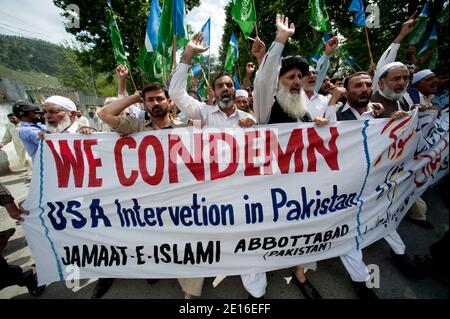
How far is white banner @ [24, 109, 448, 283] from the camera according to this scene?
2252 millimetres

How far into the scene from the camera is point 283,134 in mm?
2301

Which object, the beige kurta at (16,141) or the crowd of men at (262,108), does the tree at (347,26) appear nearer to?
the crowd of men at (262,108)

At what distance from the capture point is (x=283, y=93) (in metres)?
2.43

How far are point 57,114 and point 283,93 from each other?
97.5 inches

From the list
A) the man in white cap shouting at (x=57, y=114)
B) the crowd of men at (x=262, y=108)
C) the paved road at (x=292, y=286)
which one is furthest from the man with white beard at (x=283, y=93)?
the man in white cap shouting at (x=57, y=114)

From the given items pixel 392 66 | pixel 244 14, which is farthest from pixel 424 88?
pixel 244 14

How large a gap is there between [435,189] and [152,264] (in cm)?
447

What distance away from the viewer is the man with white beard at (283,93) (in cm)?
218

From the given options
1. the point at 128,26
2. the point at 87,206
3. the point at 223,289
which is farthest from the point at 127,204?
the point at 128,26

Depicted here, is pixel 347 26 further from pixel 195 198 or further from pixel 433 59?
pixel 195 198

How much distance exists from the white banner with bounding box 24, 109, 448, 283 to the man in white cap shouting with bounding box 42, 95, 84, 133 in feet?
1.53

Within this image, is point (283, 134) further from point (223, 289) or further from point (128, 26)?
point (128, 26)

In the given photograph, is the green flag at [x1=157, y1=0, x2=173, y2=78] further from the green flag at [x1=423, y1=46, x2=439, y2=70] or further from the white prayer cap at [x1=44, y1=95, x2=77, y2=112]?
the green flag at [x1=423, y1=46, x2=439, y2=70]

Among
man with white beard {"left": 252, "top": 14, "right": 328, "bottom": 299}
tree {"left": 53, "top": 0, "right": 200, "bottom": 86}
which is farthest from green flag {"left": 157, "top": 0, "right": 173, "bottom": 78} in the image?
tree {"left": 53, "top": 0, "right": 200, "bottom": 86}
